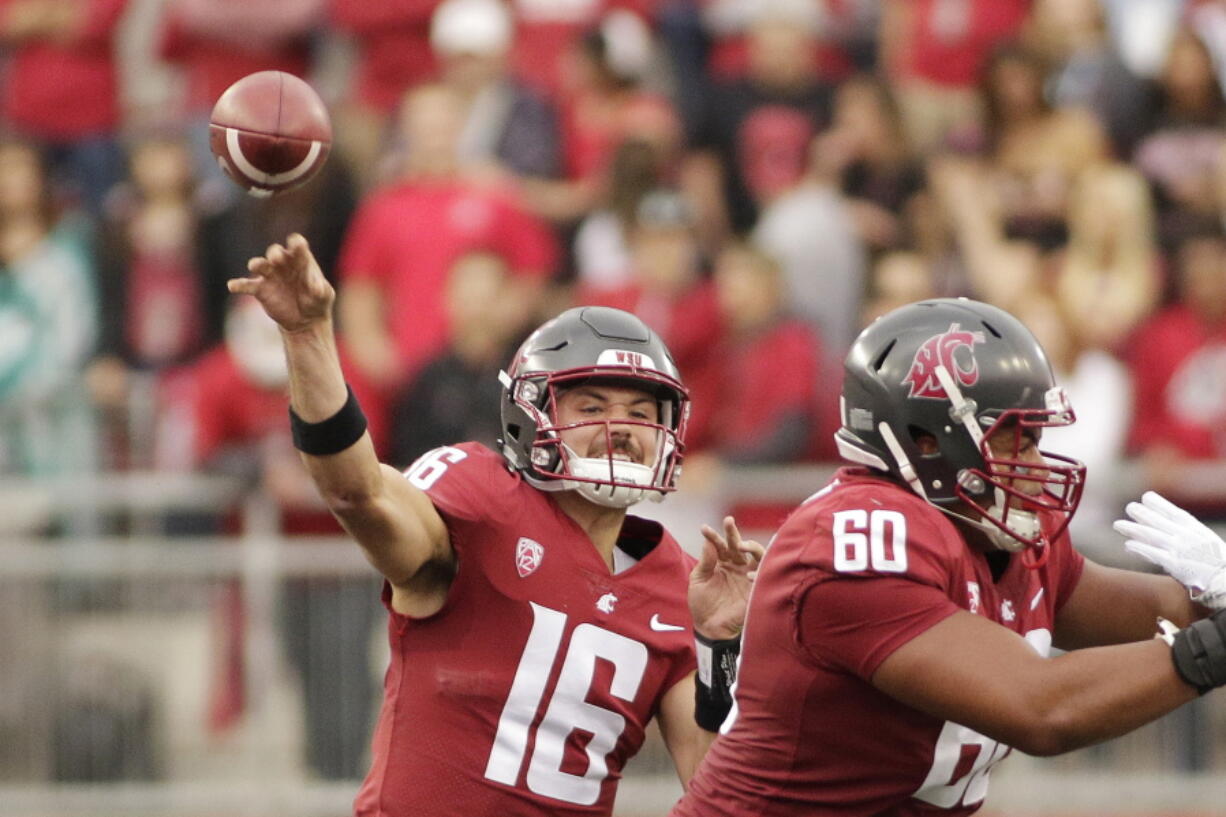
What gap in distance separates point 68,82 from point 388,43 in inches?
66.6

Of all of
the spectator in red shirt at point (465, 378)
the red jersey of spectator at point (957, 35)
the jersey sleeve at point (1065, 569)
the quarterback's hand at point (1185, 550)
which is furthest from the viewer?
the red jersey of spectator at point (957, 35)

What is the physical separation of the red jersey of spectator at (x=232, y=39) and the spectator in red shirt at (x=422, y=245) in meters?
1.48

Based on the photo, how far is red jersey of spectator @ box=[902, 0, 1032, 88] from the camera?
10.2 metres

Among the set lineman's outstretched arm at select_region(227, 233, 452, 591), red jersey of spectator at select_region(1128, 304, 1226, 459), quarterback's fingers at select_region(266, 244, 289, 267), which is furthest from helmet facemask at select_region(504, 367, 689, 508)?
red jersey of spectator at select_region(1128, 304, 1226, 459)

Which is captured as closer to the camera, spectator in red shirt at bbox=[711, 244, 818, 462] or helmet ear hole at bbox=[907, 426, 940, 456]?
helmet ear hole at bbox=[907, 426, 940, 456]

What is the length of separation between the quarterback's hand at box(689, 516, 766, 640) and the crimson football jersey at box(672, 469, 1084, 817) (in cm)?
55

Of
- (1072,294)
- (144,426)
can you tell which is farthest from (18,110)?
(1072,294)

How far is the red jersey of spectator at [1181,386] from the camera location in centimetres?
841

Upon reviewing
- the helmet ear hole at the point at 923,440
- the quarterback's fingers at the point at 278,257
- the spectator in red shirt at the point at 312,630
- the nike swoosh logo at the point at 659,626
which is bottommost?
the spectator in red shirt at the point at 312,630

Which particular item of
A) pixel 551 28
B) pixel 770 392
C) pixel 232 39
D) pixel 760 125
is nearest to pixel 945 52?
pixel 760 125

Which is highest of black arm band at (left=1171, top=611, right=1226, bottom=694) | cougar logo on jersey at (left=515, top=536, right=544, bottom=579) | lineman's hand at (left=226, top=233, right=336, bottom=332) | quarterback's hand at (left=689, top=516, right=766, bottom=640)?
lineman's hand at (left=226, top=233, right=336, bottom=332)

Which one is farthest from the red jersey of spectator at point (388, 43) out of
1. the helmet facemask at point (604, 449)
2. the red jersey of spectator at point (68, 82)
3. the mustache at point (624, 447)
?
the mustache at point (624, 447)

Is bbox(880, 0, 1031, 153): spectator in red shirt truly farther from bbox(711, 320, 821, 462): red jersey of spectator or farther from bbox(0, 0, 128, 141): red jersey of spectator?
bbox(0, 0, 128, 141): red jersey of spectator

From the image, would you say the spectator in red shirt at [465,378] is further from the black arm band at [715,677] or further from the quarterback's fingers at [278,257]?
the quarterback's fingers at [278,257]
